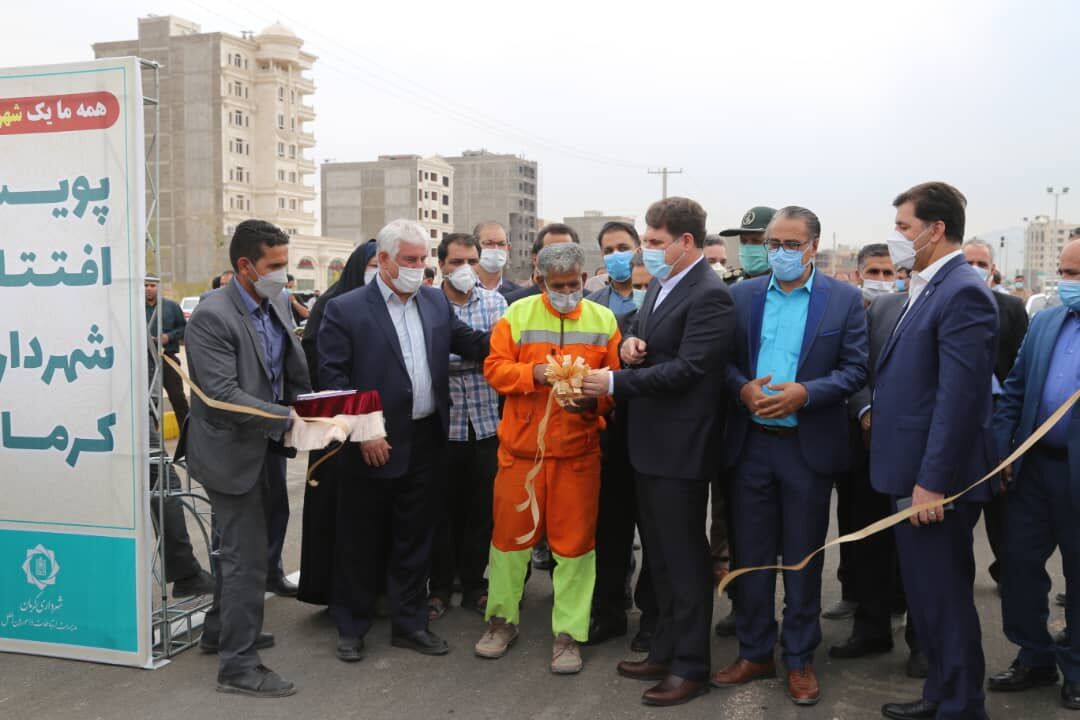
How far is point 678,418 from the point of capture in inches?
164

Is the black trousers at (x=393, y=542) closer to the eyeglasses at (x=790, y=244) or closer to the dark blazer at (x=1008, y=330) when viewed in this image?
the eyeglasses at (x=790, y=244)

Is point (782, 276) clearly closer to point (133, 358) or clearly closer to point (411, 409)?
point (411, 409)

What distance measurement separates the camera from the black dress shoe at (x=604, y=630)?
189 inches

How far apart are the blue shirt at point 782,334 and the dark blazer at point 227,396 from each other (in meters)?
2.28

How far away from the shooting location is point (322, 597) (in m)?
5.07

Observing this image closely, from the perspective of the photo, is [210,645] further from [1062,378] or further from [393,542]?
[1062,378]

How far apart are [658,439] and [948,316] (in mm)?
1367

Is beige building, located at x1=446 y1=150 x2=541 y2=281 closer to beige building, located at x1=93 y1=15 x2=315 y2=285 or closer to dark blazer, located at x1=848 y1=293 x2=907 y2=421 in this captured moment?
beige building, located at x1=93 y1=15 x2=315 y2=285

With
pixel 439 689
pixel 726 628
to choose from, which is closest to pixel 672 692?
pixel 726 628

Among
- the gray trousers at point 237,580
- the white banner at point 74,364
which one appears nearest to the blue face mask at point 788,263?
the gray trousers at point 237,580

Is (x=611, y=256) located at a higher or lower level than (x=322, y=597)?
higher

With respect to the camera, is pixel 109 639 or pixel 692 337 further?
pixel 109 639

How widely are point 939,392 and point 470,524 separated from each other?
2933 mm

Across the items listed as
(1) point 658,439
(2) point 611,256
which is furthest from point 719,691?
(2) point 611,256
